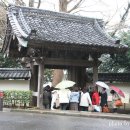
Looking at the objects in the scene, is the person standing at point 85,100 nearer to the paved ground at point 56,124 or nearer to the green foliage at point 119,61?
the green foliage at point 119,61

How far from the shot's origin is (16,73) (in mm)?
26047

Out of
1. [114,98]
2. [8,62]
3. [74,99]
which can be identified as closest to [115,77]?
[114,98]

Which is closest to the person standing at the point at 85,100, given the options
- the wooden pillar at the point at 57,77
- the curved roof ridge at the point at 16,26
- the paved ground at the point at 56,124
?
the curved roof ridge at the point at 16,26

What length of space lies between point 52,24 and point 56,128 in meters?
13.2

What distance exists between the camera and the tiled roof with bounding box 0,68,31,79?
2534 cm

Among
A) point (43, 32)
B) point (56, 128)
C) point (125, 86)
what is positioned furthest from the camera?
point (125, 86)

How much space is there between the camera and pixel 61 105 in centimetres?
2194

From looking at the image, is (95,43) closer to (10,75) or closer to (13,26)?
(13,26)

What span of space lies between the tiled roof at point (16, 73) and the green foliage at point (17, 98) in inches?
80.4

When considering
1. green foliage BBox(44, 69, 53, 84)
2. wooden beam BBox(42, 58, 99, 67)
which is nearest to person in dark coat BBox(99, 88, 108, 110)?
wooden beam BBox(42, 58, 99, 67)

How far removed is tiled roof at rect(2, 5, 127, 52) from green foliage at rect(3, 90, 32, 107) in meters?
3.37

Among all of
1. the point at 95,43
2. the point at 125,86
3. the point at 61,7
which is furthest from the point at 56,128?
the point at 61,7

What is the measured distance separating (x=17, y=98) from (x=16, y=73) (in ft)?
9.84

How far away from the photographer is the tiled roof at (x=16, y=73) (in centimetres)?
2534
